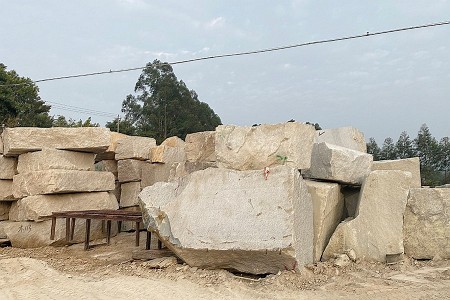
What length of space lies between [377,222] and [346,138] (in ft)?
7.16

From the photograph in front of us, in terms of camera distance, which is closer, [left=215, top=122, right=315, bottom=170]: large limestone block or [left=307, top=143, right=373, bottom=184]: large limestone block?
[left=215, top=122, right=315, bottom=170]: large limestone block

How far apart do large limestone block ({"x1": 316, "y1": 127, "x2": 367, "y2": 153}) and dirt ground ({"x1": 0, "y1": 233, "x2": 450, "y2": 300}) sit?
7.58 ft

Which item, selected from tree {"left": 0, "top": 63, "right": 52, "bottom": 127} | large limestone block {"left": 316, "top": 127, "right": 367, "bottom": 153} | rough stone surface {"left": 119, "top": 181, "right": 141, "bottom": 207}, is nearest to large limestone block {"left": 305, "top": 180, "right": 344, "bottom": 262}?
large limestone block {"left": 316, "top": 127, "right": 367, "bottom": 153}

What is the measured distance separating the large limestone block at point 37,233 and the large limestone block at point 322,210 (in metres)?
3.80

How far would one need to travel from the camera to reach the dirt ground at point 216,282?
154 inches

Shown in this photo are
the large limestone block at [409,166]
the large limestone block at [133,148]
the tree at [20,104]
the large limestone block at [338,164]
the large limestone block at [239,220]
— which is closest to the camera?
the large limestone block at [239,220]

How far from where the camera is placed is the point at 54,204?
677 cm

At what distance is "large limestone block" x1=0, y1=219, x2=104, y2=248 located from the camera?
674cm

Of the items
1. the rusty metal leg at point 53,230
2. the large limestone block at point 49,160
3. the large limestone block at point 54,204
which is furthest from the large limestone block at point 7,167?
the rusty metal leg at point 53,230

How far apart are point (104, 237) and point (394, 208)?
15.0 ft

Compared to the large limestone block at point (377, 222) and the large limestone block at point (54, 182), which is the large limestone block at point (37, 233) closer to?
the large limestone block at point (54, 182)

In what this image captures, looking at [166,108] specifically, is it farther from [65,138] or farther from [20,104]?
[65,138]

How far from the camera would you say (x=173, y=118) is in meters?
23.9

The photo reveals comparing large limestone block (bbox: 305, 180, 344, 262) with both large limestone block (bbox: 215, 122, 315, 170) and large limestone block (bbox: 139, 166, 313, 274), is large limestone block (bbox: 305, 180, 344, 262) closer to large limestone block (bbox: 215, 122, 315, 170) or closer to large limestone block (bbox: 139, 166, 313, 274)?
large limestone block (bbox: 139, 166, 313, 274)
